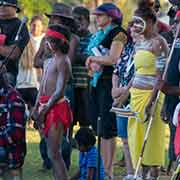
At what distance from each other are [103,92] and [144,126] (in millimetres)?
1040

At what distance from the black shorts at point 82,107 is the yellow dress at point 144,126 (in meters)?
2.04

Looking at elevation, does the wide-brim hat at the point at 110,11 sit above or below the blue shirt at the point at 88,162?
above

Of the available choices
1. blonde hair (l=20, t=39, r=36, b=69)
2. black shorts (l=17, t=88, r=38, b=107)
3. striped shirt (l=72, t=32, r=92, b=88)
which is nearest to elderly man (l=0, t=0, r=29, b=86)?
striped shirt (l=72, t=32, r=92, b=88)

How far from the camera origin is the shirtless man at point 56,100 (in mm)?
8508

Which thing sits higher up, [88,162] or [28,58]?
[28,58]

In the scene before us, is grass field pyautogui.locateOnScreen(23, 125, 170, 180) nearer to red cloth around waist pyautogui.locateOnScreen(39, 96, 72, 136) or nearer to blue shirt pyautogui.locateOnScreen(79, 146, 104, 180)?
red cloth around waist pyautogui.locateOnScreen(39, 96, 72, 136)

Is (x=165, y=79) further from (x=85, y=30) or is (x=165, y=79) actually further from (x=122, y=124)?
(x=85, y=30)

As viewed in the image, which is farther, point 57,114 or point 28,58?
point 28,58

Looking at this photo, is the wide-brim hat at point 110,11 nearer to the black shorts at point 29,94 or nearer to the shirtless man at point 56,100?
the shirtless man at point 56,100

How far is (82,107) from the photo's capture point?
1105cm

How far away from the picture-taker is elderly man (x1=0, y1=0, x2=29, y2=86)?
9.26 meters

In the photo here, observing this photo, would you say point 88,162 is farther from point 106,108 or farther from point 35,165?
point 35,165

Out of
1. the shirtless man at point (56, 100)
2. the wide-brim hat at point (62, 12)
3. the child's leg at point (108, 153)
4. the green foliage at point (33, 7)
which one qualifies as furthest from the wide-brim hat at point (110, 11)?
the green foliage at point (33, 7)

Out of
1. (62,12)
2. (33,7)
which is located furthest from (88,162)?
(33,7)
